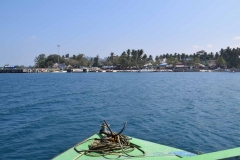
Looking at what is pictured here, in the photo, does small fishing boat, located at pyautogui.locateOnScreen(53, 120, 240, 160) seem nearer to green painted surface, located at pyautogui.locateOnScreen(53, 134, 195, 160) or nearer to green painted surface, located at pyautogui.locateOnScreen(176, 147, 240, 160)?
green painted surface, located at pyautogui.locateOnScreen(53, 134, 195, 160)

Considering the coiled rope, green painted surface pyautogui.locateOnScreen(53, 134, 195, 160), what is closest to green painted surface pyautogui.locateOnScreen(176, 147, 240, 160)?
green painted surface pyautogui.locateOnScreen(53, 134, 195, 160)

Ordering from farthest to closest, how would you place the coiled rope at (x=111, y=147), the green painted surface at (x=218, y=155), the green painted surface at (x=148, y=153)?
the coiled rope at (x=111, y=147)
the green painted surface at (x=148, y=153)
the green painted surface at (x=218, y=155)

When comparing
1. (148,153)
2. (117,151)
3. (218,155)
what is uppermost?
(218,155)

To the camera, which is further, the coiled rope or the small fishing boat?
the coiled rope

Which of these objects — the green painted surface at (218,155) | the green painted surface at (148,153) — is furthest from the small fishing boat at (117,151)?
the green painted surface at (218,155)

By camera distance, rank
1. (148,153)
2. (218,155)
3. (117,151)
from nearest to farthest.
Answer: (218,155) → (117,151) → (148,153)

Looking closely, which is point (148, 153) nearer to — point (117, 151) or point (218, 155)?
point (117, 151)

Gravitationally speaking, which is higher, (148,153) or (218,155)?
(218,155)

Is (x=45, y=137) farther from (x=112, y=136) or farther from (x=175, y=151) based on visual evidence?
(x=175, y=151)

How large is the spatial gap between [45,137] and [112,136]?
920 cm

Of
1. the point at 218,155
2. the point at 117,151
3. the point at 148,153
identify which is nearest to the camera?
the point at 218,155

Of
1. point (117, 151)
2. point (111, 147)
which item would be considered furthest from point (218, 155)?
point (111, 147)

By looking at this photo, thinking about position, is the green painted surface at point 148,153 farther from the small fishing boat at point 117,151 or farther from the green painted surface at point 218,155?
the green painted surface at point 218,155

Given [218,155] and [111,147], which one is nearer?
[218,155]
